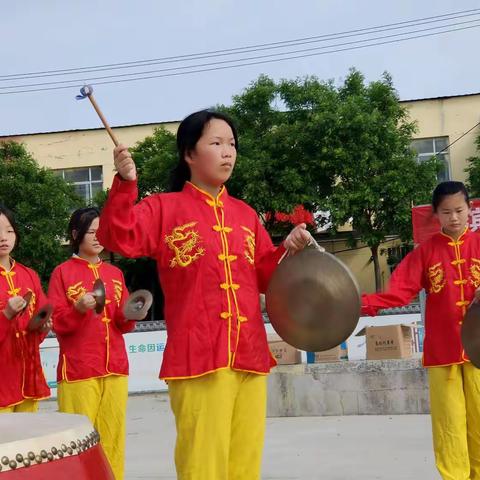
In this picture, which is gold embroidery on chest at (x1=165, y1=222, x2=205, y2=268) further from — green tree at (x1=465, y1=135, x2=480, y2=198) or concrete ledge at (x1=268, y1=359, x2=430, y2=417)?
green tree at (x1=465, y1=135, x2=480, y2=198)

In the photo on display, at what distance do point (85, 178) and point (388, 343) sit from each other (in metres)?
20.9

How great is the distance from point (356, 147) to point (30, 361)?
17.2 meters

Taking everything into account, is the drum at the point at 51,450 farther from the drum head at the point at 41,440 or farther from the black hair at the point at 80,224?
the black hair at the point at 80,224

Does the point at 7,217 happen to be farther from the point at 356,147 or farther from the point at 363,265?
the point at 363,265

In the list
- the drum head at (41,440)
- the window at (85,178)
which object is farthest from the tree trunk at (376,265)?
the drum head at (41,440)

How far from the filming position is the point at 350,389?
9008mm

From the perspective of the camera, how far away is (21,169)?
2194 cm

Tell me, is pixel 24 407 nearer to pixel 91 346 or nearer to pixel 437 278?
pixel 91 346

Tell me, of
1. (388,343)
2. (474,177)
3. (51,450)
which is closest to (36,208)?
Answer: (474,177)

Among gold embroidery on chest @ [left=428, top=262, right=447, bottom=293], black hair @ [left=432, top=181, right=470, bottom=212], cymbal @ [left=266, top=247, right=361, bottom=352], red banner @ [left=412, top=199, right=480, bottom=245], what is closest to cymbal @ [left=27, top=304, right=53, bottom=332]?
cymbal @ [left=266, top=247, right=361, bottom=352]

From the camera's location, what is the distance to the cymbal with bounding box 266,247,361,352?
287 cm

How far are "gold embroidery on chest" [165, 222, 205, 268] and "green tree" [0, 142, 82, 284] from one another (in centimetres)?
1877

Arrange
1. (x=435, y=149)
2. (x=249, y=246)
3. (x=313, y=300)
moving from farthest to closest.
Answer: (x=435, y=149), (x=249, y=246), (x=313, y=300)

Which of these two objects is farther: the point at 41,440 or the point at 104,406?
the point at 104,406
